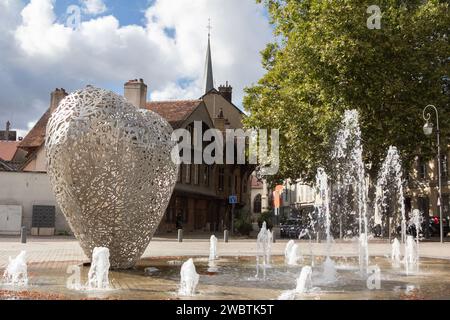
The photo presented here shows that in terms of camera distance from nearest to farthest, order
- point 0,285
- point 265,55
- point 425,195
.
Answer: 1. point 0,285
2. point 265,55
3. point 425,195

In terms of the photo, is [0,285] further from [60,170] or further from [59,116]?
[59,116]

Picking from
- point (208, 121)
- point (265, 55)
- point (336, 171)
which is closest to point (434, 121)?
point (336, 171)

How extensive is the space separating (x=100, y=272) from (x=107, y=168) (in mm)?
2223

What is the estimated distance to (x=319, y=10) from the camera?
27891 millimetres

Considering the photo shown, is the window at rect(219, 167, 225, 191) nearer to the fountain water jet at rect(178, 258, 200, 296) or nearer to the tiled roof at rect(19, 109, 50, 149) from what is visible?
the tiled roof at rect(19, 109, 50, 149)

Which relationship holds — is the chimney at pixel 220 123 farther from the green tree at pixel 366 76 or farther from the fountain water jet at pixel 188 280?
the fountain water jet at pixel 188 280

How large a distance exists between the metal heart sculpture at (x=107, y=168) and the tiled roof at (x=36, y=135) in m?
28.4

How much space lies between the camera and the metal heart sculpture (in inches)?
414

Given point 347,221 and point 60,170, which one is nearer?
point 60,170

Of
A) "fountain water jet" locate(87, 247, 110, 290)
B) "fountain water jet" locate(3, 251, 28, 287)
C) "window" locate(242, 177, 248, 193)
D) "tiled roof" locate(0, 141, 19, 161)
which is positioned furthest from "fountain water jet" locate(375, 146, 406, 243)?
"tiled roof" locate(0, 141, 19, 161)

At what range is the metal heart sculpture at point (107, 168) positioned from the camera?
34.5 ft

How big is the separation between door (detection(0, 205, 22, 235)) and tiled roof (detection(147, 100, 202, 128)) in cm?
1210

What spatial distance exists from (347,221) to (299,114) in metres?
17.7
